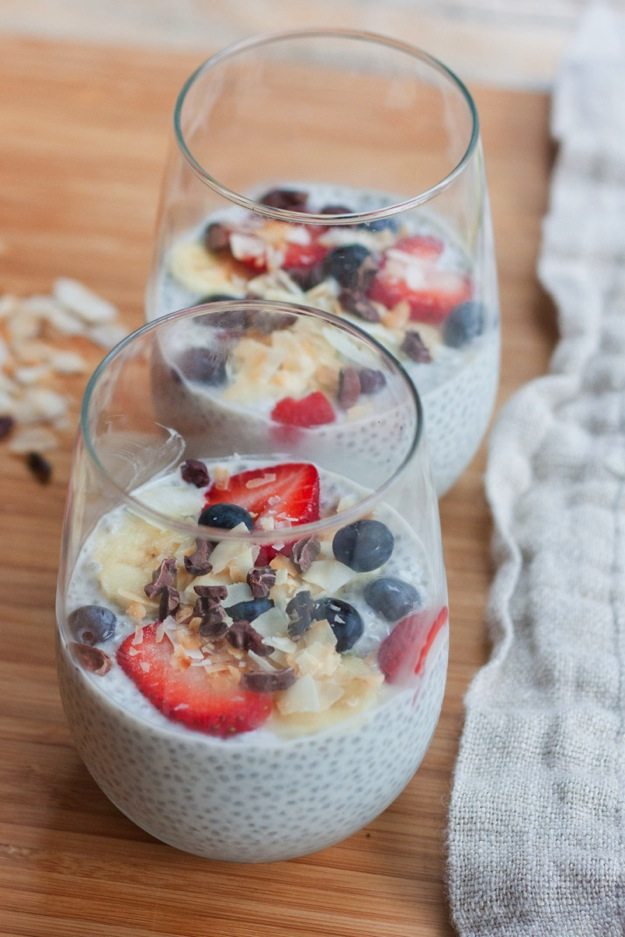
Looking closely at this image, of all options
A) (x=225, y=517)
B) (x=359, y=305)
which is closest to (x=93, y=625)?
(x=225, y=517)

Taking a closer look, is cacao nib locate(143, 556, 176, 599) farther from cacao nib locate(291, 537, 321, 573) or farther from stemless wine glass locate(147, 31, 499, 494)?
stemless wine glass locate(147, 31, 499, 494)

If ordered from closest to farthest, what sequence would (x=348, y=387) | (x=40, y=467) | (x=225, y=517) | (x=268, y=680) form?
(x=268, y=680), (x=225, y=517), (x=348, y=387), (x=40, y=467)

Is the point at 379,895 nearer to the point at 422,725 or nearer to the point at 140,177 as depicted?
the point at 422,725

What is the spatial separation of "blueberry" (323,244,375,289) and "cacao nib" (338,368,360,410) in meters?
0.14

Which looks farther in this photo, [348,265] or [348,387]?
[348,265]

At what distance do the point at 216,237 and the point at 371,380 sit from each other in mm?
293

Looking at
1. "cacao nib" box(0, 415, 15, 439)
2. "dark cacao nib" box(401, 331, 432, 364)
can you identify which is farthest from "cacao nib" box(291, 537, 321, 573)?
"cacao nib" box(0, 415, 15, 439)

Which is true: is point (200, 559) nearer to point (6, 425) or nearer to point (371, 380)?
point (371, 380)

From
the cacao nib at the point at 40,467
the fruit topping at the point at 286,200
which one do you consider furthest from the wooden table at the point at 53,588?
the fruit topping at the point at 286,200

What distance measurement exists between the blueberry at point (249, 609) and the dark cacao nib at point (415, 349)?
38 cm

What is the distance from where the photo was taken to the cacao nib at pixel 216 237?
47.3 inches

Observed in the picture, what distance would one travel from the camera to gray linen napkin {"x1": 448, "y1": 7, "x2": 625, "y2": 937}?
3.04 ft

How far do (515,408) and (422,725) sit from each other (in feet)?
1.66

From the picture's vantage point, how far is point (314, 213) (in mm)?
1195
